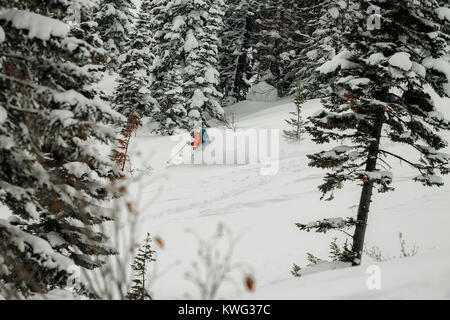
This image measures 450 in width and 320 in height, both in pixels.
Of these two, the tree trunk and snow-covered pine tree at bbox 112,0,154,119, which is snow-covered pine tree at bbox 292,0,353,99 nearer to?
snow-covered pine tree at bbox 112,0,154,119

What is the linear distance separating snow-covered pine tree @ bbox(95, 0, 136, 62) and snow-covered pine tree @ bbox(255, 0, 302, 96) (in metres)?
13.8

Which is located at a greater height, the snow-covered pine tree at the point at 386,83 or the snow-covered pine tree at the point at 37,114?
the snow-covered pine tree at the point at 386,83

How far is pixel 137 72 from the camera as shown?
2617 cm

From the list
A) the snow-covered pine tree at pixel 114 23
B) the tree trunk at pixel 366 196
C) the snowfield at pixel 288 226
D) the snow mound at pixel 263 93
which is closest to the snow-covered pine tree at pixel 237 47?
the snow mound at pixel 263 93

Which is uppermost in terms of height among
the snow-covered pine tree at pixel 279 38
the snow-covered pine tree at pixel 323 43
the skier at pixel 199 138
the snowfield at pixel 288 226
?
the snow-covered pine tree at pixel 279 38

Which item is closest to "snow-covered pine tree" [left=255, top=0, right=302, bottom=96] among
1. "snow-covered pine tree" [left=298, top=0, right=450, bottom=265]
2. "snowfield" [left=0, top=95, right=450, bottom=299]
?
"snowfield" [left=0, top=95, right=450, bottom=299]

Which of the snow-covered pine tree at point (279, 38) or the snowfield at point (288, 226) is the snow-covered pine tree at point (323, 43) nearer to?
the snow-covered pine tree at point (279, 38)

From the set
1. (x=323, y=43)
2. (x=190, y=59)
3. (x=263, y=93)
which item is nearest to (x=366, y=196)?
(x=323, y=43)

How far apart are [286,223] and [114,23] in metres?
30.8

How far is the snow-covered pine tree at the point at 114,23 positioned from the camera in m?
32.7

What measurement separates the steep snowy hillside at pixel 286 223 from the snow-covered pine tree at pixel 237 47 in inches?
609

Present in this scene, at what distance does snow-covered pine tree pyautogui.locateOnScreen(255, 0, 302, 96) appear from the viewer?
27391 mm
